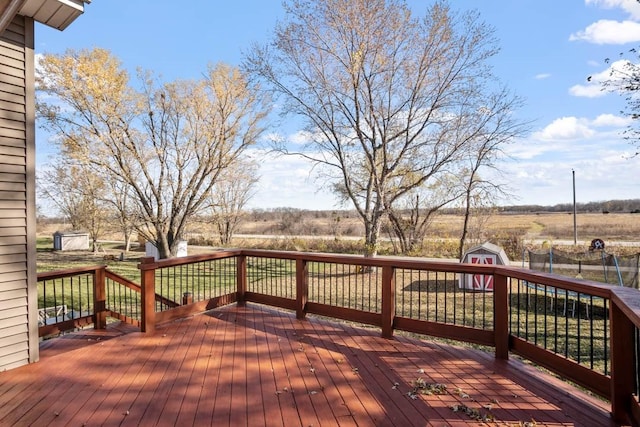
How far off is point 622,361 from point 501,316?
1123 mm

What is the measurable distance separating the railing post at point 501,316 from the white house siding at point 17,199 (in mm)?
4069

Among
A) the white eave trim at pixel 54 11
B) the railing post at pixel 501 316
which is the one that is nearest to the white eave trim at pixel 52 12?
the white eave trim at pixel 54 11

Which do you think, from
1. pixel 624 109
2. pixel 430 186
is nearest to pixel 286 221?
pixel 430 186

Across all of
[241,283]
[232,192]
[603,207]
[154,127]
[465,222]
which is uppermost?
[154,127]

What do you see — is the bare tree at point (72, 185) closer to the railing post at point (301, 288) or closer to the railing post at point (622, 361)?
the railing post at point (301, 288)

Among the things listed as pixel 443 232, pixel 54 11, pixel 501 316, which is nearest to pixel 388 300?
pixel 501 316

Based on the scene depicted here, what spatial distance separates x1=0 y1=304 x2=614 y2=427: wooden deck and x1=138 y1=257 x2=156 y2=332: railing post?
0.47 ft

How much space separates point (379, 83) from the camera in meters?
9.84

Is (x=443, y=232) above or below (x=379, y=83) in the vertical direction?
below

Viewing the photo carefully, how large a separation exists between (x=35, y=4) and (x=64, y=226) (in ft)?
70.6

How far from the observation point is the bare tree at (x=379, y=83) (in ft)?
30.6

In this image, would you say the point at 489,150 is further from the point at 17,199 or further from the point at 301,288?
the point at 17,199

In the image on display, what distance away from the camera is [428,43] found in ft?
31.2

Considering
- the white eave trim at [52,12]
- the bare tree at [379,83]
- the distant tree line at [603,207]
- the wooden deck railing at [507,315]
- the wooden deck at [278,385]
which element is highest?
the bare tree at [379,83]
